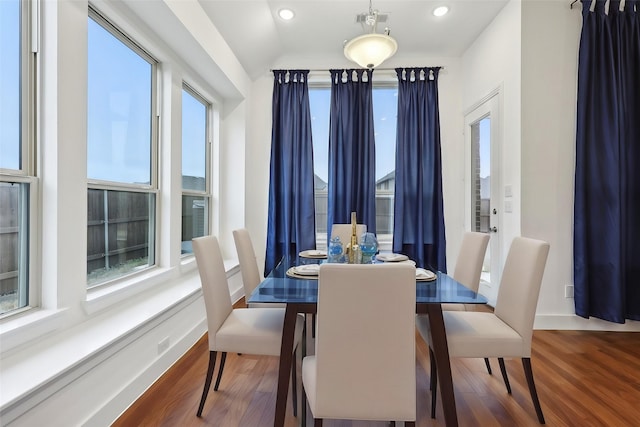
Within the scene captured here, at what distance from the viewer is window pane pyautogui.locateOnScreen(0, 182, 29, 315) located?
4.78ft

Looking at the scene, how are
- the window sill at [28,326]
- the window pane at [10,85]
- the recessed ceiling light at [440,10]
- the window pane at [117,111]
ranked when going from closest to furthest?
the window sill at [28,326], the window pane at [10,85], the window pane at [117,111], the recessed ceiling light at [440,10]

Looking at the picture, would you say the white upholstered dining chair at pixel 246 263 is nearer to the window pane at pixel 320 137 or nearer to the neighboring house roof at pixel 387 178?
the window pane at pixel 320 137

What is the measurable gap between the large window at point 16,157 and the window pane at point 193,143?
1657 millimetres

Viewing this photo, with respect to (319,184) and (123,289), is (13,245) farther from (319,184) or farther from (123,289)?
(319,184)

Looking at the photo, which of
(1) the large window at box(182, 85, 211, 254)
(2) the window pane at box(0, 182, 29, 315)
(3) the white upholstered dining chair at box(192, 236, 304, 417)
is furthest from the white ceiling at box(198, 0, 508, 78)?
(3) the white upholstered dining chair at box(192, 236, 304, 417)

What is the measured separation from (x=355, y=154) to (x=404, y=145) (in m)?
0.63

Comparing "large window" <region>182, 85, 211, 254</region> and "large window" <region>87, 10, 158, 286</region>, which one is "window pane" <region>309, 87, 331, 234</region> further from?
"large window" <region>87, 10, 158, 286</region>

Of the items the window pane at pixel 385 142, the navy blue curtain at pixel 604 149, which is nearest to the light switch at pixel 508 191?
the navy blue curtain at pixel 604 149

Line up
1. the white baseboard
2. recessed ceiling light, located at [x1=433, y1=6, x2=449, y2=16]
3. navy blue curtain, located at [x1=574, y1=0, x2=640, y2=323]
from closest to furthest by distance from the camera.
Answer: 1. navy blue curtain, located at [x1=574, y1=0, x2=640, y2=323]
2. the white baseboard
3. recessed ceiling light, located at [x1=433, y1=6, x2=449, y2=16]

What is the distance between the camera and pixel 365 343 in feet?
3.74

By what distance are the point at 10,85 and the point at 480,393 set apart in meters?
3.04

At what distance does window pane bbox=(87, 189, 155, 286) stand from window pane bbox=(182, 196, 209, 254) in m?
0.57

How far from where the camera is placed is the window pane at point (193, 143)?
128 inches

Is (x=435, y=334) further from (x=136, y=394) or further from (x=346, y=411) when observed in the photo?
(x=136, y=394)
